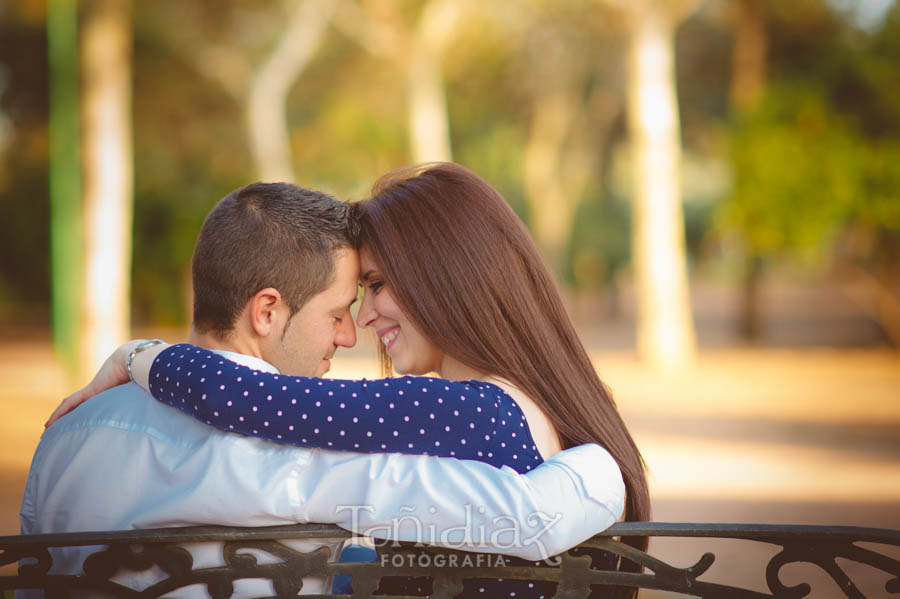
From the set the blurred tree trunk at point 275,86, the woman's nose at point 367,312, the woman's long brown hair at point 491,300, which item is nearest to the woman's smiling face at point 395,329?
the woman's nose at point 367,312

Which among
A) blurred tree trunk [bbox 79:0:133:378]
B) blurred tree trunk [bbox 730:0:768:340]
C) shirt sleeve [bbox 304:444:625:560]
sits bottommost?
shirt sleeve [bbox 304:444:625:560]

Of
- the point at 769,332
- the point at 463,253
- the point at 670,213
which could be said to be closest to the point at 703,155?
the point at 769,332

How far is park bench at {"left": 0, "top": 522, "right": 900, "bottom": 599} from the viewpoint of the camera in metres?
2.11

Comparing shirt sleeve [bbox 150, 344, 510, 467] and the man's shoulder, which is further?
the man's shoulder

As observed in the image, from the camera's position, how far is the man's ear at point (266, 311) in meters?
2.50

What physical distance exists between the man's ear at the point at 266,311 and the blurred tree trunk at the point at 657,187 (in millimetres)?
15847

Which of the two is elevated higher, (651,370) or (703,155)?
(703,155)

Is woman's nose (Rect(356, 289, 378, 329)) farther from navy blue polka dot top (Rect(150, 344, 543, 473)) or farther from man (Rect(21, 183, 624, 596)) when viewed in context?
navy blue polka dot top (Rect(150, 344, 543, 473))

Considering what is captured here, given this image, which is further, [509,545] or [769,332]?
[769,332]

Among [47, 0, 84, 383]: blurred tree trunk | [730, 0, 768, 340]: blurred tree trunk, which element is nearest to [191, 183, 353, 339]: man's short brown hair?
[47, 0, 84, 383]: blurred tree trunk

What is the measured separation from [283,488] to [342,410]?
0.21m

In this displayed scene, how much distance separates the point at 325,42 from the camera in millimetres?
35688

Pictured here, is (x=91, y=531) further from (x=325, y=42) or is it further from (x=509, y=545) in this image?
(x=325, y=42)

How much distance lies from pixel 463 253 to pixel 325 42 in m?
34.8
